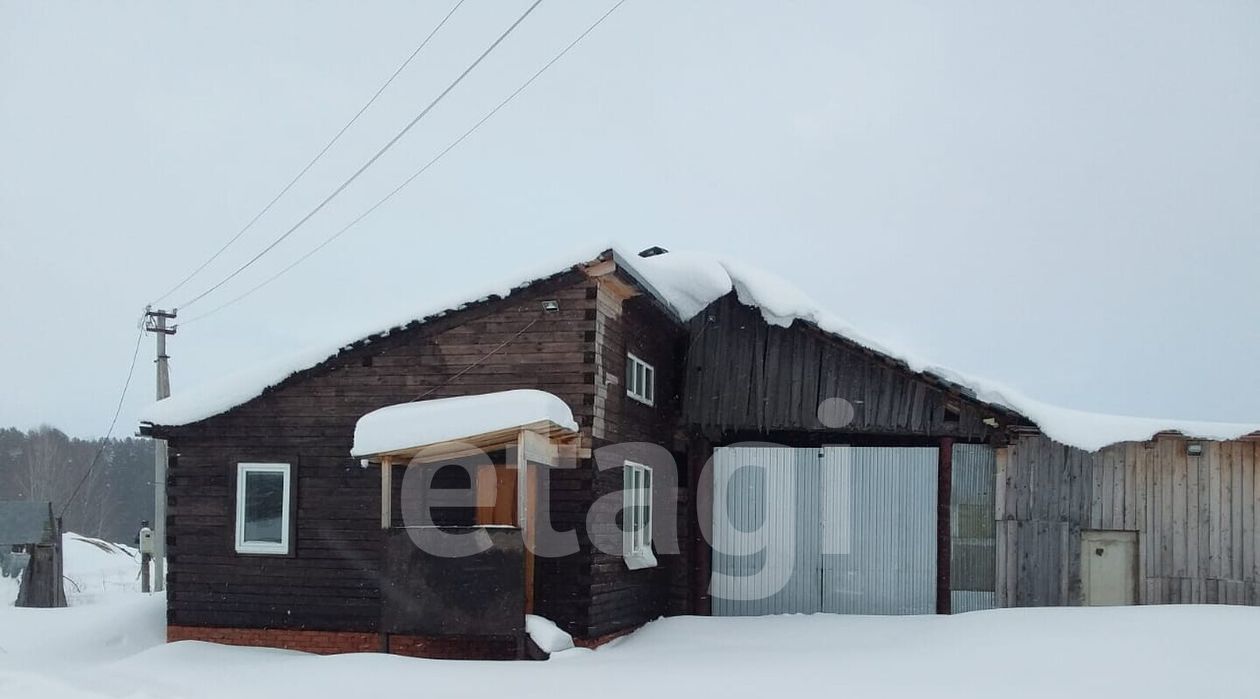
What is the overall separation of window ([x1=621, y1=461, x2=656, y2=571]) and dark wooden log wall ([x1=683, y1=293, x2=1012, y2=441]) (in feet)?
4.53

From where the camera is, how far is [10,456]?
80.4 m

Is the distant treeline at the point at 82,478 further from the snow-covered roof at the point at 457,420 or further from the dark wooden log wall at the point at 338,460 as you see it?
the snow-covered roof at the point at 457,420

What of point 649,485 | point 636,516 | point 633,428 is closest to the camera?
point 633,428

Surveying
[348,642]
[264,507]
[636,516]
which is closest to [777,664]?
[636,516]

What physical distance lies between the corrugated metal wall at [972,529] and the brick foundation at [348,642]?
6.23 meters

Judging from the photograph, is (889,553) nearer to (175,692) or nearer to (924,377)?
(924,377)

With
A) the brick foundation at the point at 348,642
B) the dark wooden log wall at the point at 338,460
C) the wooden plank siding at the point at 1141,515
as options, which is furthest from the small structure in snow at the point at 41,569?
the wooden plank siding at the point at 1141,515

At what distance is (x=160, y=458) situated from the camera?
89.1 ft

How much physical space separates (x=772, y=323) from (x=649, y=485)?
108 inches

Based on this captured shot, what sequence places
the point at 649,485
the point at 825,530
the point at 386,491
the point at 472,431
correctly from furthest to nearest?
the point at 825,530 → the point at 649,485 → the point at 386,491 → the point at 472,431

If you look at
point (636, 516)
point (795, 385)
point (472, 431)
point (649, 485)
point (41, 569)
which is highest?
point (795, 385)

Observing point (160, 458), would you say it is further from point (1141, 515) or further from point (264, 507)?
point (1141, 515)

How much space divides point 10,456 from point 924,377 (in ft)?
266

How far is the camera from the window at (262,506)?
13.8 m
